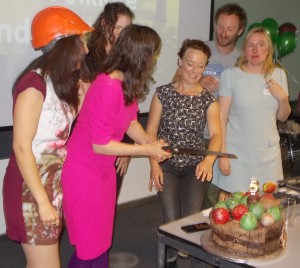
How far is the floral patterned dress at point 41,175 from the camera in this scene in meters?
1.66

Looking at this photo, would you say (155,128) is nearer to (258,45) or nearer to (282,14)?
(258,45)

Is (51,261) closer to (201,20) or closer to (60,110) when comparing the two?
(60,110)

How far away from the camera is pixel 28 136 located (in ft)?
5.20

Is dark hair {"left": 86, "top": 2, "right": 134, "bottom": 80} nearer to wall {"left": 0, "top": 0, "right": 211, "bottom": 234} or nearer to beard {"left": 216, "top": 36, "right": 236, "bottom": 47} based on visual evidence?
beard {"left": 216, "top": 36, "right": 236, "bottom": 47}

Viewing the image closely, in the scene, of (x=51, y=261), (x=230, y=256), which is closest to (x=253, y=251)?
(x=230, y=256)

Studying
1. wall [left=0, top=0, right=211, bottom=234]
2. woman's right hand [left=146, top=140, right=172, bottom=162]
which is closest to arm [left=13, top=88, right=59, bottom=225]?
woman's right hand [left=146, top=140, right=172, bottom=162]

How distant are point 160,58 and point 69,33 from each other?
236 centimetres

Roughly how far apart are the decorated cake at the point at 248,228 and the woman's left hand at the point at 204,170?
78 cm

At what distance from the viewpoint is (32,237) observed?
169 centimetres

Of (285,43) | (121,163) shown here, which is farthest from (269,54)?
(285,43)

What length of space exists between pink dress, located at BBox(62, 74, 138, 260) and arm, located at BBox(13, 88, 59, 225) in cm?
27

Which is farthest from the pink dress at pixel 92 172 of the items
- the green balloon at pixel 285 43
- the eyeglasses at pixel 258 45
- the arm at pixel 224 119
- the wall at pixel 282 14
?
the green balloon at pixel 285 43

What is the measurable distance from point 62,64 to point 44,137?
0.92 feet

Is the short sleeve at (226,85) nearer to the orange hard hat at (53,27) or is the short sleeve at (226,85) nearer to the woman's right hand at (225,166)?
the woman's right hand at (225,166)
